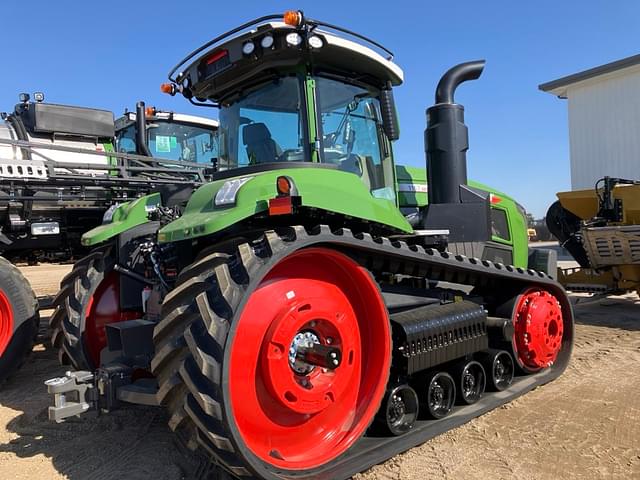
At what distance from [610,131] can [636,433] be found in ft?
61.6

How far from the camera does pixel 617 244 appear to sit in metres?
7.96

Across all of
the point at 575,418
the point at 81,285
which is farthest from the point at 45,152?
the point at 575,418

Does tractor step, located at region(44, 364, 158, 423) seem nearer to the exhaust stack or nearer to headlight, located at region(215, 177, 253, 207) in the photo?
headlight, located at region(215, 177, 253, 207)

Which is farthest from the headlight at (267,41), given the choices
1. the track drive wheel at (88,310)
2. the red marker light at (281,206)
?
the track drive wheel at (88,310)

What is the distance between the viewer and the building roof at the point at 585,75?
18719mm

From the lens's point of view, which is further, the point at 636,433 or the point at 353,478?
the point at 636,433

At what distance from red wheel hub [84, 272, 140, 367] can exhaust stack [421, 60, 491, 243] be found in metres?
2.60

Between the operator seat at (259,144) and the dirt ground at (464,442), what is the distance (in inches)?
81.4

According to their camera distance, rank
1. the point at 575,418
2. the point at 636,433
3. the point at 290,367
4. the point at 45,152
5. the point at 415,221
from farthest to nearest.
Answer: the point at 45,152
the point at 415,221
the point at 575,418
the point at 636,433
the point at 290,367

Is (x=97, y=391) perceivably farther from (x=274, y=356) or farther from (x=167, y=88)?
(x=167, y=88)

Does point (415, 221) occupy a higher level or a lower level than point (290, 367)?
higher

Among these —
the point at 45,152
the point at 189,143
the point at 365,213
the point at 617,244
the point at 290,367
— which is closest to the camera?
the point at 290,367

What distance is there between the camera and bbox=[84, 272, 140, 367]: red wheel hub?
13.7ft

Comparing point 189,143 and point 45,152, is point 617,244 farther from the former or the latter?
point 45,152
